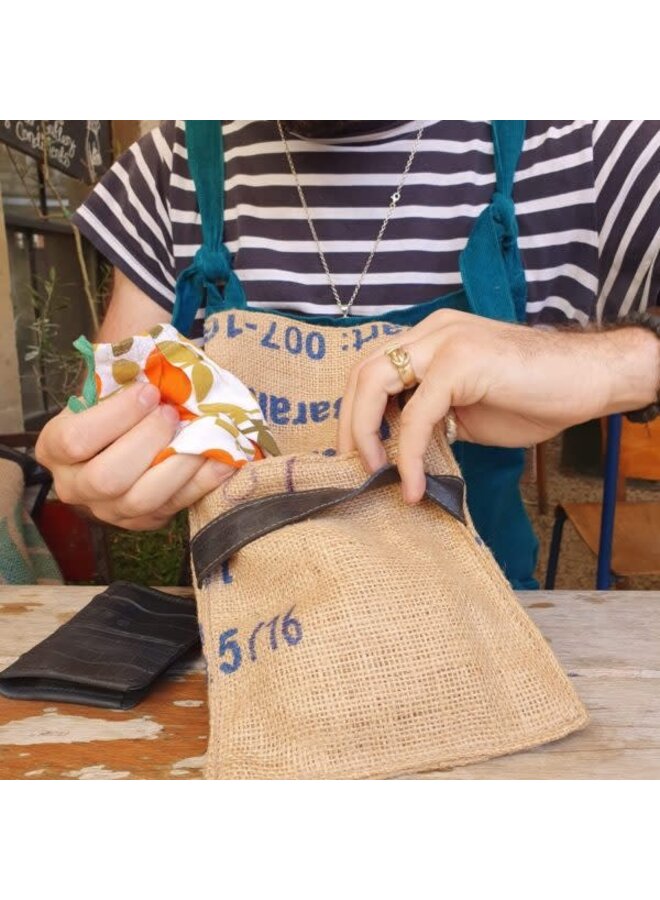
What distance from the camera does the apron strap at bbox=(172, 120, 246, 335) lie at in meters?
0.95

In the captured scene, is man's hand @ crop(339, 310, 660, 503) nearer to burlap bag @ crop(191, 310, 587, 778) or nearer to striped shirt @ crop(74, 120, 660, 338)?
burlap bag @ crop(191, 310, 587, 778)

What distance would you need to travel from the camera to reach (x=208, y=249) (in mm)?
964

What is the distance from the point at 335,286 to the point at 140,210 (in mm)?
370

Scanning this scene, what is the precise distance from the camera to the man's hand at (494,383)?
2.13 ft

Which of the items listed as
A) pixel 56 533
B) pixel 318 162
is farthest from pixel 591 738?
pixel 56 533

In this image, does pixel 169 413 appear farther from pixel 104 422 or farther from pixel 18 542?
pixel 18 542

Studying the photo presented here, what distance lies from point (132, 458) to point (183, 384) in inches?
3.7

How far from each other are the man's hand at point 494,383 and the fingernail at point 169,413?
0.53 ft

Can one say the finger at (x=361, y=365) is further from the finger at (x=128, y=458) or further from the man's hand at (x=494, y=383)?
the finger at (x=128, y=458)

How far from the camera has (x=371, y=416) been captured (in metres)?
0.66

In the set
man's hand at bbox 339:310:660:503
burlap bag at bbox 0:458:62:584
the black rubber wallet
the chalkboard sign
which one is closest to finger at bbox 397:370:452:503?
man's hand at bbox 339:310:660:503

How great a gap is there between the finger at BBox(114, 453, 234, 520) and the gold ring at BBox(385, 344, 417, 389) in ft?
0.62

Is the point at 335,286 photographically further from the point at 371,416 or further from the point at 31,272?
the point at 31,272

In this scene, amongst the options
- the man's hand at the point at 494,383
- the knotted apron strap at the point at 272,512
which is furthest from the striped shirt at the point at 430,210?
the knotted apron strap at the point at 272,512
